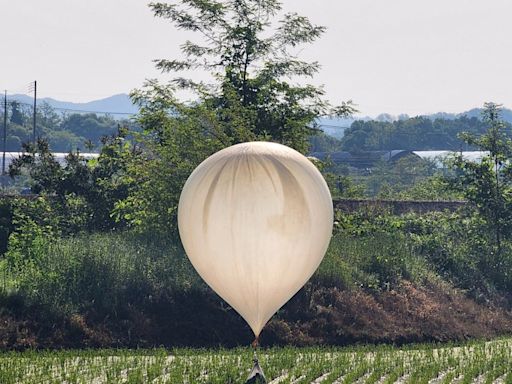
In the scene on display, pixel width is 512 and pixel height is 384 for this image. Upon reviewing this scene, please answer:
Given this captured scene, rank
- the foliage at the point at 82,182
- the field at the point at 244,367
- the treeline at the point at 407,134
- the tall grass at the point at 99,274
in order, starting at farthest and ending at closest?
the treeline at the point at 407,134 → the foliage at the point at 82,182 → the tall grass at the point at 99,274 → the field at the point at 244,367

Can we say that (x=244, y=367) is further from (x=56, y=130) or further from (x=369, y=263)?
(x=56, y=130)

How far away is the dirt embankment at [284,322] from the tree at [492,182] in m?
6.04

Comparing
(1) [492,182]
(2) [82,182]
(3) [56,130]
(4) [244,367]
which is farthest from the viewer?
(3) [56,130]

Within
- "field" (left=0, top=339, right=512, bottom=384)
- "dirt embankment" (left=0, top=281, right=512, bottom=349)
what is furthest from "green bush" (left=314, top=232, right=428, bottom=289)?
"field" (left=0, top=339, right=512, bottom=384)

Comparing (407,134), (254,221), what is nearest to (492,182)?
(254,221)

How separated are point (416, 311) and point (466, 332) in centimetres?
140

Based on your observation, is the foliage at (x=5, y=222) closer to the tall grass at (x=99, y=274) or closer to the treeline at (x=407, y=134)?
the tall grass at (x=99, y=274)

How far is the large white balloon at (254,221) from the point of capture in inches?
591

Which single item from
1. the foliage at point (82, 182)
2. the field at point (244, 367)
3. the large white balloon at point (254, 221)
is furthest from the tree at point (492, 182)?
the large white balloon at point (254, 221)

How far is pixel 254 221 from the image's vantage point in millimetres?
14992

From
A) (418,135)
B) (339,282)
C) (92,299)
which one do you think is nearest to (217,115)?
(339,282)

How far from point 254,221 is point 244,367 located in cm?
428

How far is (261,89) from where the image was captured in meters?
32.2

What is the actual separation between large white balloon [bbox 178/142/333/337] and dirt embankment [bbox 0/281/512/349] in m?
7.21
